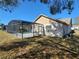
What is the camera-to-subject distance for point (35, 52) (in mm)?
11844

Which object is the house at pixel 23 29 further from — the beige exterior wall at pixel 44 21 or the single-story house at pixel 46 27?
the beige exterior wall at pixel 44 21

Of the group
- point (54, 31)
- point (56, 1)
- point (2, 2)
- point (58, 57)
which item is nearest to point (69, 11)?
point (56, 1)

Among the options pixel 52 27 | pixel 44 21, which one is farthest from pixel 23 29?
pixel 44 21

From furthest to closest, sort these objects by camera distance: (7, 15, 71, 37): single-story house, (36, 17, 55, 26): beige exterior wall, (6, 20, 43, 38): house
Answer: (36, 17, 55, 26): beige exterior wall → (7, 15, 71, 37): single-story house → (6, 20, 43, 38): house

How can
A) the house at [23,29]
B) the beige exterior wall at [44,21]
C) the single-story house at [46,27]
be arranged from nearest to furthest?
the house at [23,29]
the single-story house at [46,27]
the beige exterior wall at [44,21]

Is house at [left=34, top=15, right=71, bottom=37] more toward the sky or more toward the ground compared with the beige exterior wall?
more toward the ground

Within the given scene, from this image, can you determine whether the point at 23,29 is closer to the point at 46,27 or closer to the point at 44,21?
the point at 46,27

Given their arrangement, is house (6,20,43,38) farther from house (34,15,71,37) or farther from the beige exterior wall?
house (34,15,71,37)

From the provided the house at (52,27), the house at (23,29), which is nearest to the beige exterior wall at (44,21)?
the house at (52,27)

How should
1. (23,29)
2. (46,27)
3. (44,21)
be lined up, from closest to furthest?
(23,29)
(46,27)
(44,21)

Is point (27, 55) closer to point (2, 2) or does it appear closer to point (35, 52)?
point (35, 52)

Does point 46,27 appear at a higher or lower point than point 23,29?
higher

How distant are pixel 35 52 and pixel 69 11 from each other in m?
3.68

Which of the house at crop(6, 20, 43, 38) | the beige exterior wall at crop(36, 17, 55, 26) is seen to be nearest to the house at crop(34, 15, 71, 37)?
the beige exterior wall at crop(36, 17, 55, 26)
